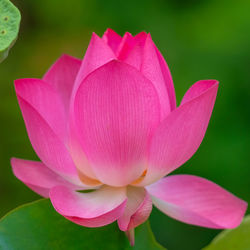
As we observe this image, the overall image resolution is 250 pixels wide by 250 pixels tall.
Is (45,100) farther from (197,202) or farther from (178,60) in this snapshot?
(178,60)

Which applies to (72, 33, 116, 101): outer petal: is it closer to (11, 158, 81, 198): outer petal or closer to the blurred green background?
(11, 158, 81, 198): outer petal

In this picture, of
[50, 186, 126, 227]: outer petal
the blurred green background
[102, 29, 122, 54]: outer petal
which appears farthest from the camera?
the blurred green background

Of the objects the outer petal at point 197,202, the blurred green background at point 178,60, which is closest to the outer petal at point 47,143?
the outer petal at point 197,202

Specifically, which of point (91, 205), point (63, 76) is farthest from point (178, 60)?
point (91, 205)

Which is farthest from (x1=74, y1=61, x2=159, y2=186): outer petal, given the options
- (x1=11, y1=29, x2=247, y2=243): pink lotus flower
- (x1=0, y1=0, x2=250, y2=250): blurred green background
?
(x1=0, y1=0, x2=250, y2=250): blurred green background

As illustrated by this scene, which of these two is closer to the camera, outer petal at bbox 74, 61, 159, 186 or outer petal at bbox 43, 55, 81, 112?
outer petal at bbox 74, 61, 159, 186

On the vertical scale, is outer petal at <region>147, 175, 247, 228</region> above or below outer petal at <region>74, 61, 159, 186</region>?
below

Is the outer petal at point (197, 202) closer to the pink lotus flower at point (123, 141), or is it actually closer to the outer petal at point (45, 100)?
the pink lotus flower at point (123, 141)

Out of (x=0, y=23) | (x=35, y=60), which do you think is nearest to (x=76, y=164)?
(x=0, y=23)
